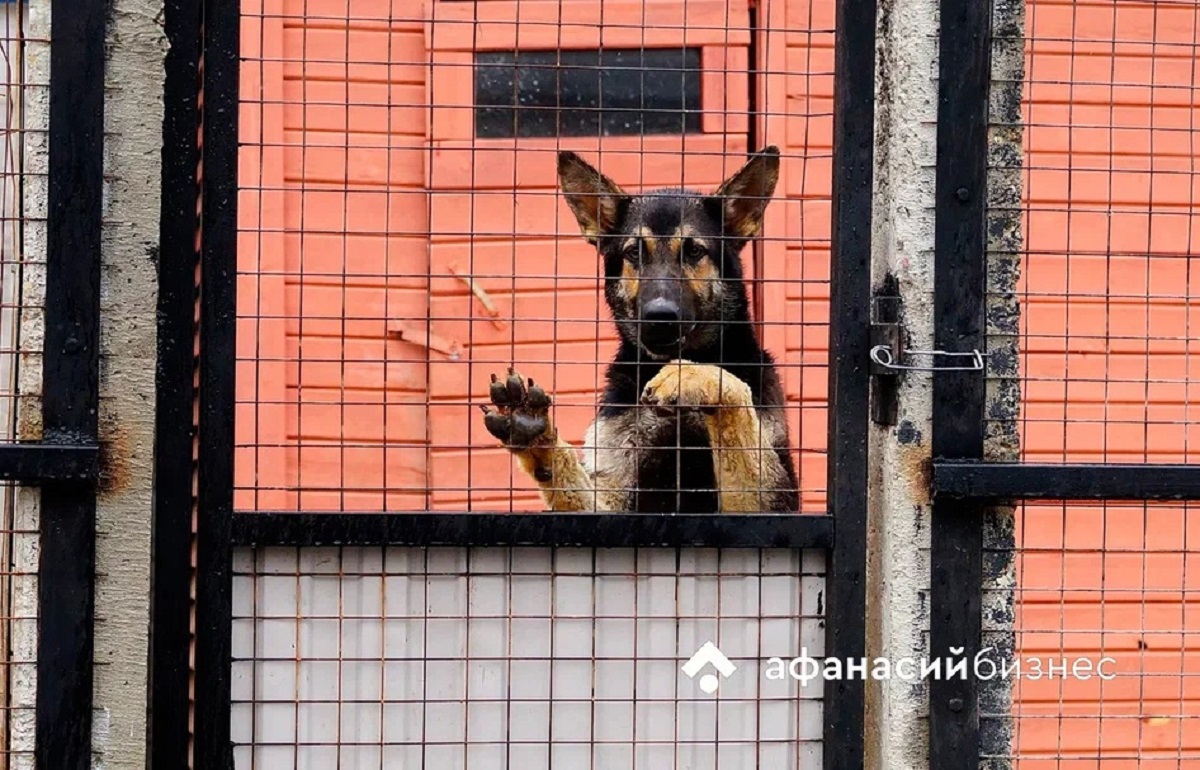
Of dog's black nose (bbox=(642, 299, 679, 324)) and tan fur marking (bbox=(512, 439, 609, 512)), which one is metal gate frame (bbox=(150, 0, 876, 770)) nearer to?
tan fur marking (bbox=(512, 439, 609, 512))

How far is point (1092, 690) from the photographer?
595 cm

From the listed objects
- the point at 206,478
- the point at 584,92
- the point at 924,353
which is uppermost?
the point at 584,92

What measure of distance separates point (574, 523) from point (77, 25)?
1722 millimetres

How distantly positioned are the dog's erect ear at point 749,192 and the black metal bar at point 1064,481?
116 cm

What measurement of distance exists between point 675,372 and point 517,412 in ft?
1.72

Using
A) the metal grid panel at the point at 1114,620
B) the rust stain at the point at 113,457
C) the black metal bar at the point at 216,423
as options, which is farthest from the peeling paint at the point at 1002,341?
the metal grid panel at the point at 1114,620

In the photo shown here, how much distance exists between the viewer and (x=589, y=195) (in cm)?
462

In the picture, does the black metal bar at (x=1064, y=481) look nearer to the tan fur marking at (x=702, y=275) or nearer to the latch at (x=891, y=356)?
the latch at (x=891, y=356)

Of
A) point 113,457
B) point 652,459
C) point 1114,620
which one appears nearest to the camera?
point 113,457

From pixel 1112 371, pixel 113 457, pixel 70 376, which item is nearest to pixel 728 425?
pixel 113 457

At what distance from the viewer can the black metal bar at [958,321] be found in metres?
3.50

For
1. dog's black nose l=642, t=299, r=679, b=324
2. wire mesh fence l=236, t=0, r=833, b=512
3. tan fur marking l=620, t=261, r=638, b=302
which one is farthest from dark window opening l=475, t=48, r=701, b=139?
dog's black nose l=642, t=299, r=679, b=324

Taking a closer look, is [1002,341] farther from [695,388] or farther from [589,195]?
[589,195]

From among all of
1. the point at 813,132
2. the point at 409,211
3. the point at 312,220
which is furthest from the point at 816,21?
the point at 312,220
